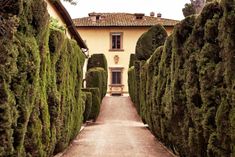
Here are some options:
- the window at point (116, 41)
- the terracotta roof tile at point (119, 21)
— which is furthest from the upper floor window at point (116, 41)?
the terracotta roof tile at point (119, 21)

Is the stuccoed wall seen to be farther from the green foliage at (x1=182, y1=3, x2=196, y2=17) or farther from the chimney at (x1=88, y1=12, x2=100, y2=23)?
the chimney at (x1=88, y1=12, x2=100, y2=23)

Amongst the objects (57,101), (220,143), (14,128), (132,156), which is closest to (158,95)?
(132,156)

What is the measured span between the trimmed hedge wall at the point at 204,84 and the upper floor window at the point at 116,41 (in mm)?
35669

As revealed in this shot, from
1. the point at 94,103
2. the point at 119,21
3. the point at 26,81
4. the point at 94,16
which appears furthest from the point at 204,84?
the point at 94,16

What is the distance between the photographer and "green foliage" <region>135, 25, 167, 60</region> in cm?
2145

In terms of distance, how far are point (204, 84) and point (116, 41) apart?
3952cm

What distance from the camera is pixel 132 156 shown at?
10469 mm

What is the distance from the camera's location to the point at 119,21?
4706 centimetres

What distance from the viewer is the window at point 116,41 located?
46075 millimetres

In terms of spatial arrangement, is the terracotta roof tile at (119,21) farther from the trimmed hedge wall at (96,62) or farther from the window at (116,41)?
the trimmed hedge wall at (96,62)

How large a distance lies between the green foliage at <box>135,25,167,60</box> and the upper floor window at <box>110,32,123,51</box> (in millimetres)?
23504

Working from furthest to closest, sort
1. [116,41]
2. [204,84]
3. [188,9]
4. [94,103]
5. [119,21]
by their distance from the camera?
[119,21]
[116,41]
[188,9]
[94,103]
[204,84]

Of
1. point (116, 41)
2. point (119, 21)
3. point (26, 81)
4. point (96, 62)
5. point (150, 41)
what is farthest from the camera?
point (119, 21)

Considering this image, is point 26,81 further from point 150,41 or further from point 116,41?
point 116,41
